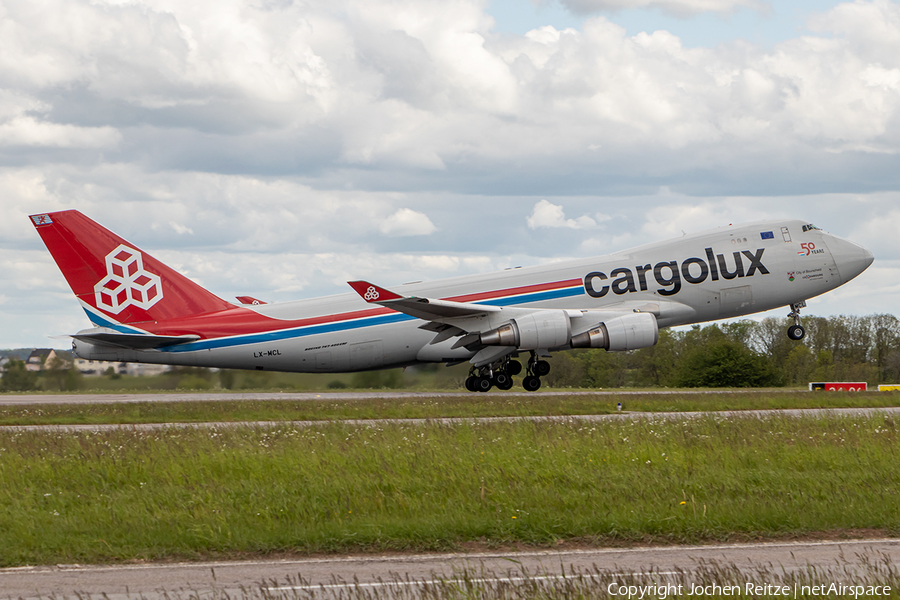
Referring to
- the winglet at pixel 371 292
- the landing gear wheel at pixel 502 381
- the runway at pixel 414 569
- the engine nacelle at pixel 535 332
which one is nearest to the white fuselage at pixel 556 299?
the landing gear wheel at pixel 502 381

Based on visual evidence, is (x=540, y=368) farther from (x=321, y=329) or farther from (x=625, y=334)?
(x=321, y=329)

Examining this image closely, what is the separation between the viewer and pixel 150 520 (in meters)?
10.7

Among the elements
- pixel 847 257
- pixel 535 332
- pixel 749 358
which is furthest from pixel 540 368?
pixel 749 358

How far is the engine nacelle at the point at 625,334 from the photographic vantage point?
107 ft

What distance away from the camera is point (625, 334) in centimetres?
3259

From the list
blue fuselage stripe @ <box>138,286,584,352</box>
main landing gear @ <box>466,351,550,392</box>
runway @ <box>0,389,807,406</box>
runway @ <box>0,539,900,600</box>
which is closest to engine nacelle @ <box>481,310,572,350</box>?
blue fuselage stripe @ <box>138,286,584,352</box>

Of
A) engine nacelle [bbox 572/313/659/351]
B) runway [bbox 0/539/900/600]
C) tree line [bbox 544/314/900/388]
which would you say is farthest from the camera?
tree line [bbox 544/314/900/388]

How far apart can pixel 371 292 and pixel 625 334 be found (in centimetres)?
964

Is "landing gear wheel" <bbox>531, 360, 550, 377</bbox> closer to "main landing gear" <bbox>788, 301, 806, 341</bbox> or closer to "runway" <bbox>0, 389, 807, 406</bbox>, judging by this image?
"runway" <bbox>0, 389, 807, 406</bbox>

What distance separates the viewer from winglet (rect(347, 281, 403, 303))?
30.7 m

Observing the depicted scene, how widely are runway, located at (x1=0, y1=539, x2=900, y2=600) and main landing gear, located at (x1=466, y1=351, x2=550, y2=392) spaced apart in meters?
25.1

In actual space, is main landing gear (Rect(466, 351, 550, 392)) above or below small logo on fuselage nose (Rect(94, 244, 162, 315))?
below

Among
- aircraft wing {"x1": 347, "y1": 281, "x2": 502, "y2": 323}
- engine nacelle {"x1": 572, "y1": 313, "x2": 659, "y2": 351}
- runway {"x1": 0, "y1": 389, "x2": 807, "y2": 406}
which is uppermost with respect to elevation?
aircraft wing {"x1": 347, "y1": 281, "x2": 502, "y2": 323}

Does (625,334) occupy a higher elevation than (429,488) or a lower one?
higher
